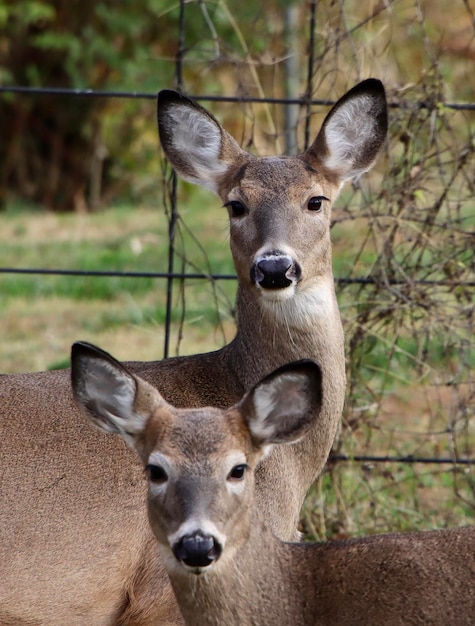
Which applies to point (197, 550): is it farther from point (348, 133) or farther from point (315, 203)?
point (348, 133)

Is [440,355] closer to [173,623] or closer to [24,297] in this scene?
[173,623]

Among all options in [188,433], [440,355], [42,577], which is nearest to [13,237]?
[440,355]

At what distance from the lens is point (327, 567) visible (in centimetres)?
409

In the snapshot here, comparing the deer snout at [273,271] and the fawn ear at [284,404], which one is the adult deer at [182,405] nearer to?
the deer snout at [273,271]

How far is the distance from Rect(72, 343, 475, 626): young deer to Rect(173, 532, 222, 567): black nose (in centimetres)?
6

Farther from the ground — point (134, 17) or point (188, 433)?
point (134, 17)

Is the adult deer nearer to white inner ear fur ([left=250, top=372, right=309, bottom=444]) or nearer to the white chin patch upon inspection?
the white chin patch

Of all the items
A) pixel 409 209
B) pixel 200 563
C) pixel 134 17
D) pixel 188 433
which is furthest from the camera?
pixel 134 17

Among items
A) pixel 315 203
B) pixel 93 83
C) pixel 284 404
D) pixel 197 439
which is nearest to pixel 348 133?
pixel 315 203

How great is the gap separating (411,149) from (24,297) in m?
4.41

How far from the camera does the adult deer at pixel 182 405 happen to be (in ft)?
15.4

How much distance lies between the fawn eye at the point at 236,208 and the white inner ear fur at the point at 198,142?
32 centimetres

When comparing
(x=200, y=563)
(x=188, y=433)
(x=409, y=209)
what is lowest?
(x=200, y=563)

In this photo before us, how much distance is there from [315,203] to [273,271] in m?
0.50
